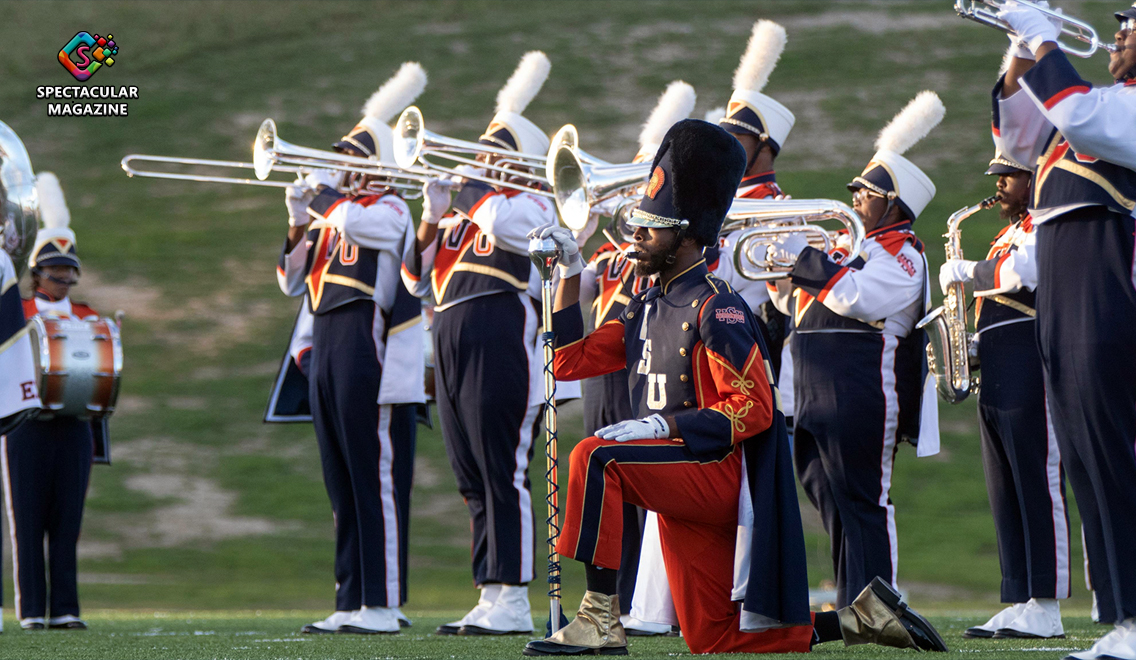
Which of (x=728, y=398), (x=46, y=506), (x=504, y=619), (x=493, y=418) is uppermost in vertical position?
(x=728, y=398)

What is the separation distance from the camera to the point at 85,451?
7.72m

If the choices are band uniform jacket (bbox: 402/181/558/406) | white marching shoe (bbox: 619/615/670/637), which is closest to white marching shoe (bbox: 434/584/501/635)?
white marching shoe (bbox: 619/615/670/637)

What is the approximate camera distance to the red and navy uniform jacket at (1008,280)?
619 cm

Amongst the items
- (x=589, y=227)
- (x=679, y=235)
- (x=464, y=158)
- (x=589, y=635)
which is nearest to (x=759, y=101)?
(x=589, y=227)

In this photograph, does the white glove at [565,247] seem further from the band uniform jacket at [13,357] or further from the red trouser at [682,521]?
the band uniform jacket at [13,357]

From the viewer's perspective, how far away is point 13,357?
6473 mm

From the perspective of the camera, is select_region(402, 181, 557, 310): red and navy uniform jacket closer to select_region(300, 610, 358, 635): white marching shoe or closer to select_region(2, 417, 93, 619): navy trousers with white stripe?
select_region(300, 610, 358, 635): white marching shoe

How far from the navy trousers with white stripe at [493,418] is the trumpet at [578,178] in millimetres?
908

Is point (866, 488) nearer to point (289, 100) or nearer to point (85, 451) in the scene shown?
point (85, 451)

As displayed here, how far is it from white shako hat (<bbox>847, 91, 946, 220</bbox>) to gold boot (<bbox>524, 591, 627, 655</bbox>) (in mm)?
2723

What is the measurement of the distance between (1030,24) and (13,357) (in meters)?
4.48

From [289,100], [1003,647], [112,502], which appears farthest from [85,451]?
[289,100]

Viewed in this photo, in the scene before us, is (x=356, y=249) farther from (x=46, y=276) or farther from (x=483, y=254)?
(x=46, y=276)

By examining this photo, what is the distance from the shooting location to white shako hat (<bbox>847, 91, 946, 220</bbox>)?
6570 mm
